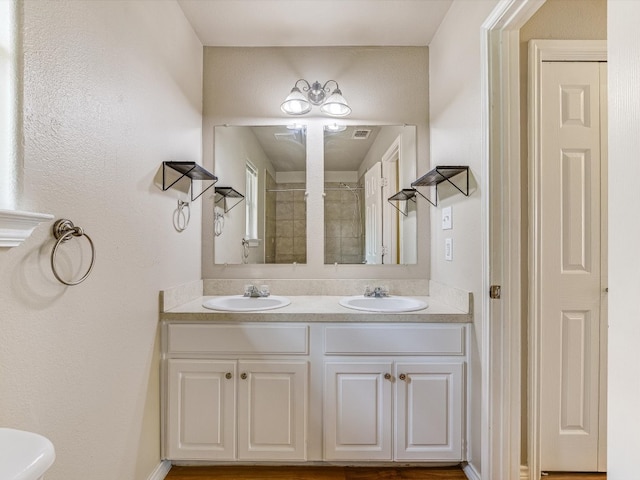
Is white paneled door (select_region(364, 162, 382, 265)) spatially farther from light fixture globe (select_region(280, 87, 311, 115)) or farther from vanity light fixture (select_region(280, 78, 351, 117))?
light fixture globe (select_region(280, 87, 311, 115))

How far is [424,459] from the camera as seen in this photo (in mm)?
1675

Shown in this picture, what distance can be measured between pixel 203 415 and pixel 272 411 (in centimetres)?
34

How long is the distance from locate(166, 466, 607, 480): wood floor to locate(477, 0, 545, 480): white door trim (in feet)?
1.10

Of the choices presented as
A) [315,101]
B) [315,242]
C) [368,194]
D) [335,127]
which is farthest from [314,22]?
[315,242]

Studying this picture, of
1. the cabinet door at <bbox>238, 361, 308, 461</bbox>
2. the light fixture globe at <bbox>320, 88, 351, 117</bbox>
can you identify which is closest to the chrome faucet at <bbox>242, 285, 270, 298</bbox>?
the cabinet door at <bbox>238, 361, 308, 461</bbox>

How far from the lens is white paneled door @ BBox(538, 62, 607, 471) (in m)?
1.61

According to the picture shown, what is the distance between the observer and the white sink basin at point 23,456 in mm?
547

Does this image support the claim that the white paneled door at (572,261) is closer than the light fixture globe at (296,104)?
Yes

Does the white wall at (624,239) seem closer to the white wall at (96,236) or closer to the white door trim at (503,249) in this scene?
the white door trim at (503,249)

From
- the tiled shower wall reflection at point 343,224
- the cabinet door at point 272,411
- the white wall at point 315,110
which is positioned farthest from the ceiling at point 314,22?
the cabinet door at point 272,411

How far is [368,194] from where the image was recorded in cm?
226

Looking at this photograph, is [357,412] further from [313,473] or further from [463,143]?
[463,143]

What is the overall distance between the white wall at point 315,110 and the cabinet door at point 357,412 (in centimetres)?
73

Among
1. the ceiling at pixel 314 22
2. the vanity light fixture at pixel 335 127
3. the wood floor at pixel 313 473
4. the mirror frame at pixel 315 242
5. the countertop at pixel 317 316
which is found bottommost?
the wood floor at pixel 313 473
